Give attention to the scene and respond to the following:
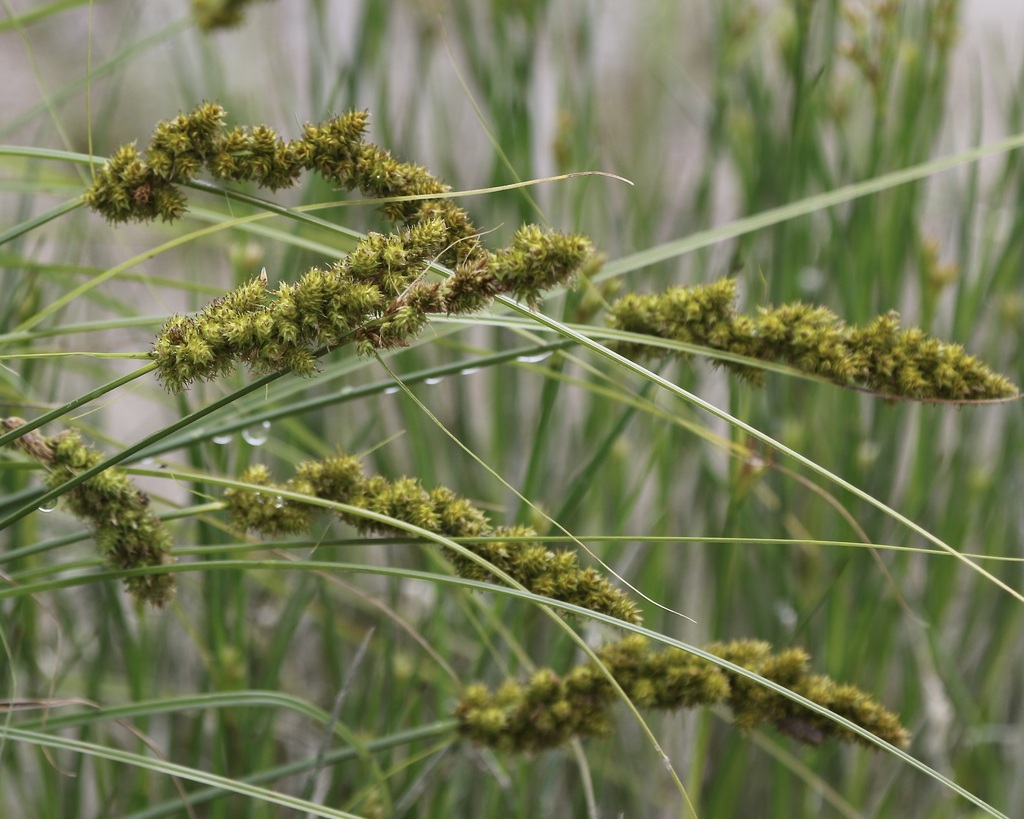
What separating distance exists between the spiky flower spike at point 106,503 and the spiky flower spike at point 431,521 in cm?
5

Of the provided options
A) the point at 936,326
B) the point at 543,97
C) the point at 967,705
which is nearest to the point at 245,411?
the point at 967,705

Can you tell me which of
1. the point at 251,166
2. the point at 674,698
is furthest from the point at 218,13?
the point at 674,698

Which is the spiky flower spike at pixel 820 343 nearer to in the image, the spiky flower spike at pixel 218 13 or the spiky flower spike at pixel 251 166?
the spiky flower spike at pixel 251 166

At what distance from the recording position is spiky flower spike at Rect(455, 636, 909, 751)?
0.64 m

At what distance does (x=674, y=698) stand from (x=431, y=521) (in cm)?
21

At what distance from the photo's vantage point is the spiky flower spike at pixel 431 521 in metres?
0.58

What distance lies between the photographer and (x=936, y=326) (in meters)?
1.70

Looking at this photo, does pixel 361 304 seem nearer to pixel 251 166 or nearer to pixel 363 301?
pixel 363 301

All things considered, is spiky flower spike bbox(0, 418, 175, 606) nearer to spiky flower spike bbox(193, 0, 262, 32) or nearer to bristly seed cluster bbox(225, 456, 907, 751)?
bristly seed cluster bbox(225, 456, 907, 751)

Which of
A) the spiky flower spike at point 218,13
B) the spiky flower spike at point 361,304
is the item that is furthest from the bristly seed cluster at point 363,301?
the spiky flower spike at point 218,13

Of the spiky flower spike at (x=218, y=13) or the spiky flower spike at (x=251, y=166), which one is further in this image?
the spiky flower spike at (x=218, y=13)

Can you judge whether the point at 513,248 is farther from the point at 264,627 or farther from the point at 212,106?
the point at 264,627

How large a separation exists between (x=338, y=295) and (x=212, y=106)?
0.17 metres

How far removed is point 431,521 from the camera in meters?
0.59
